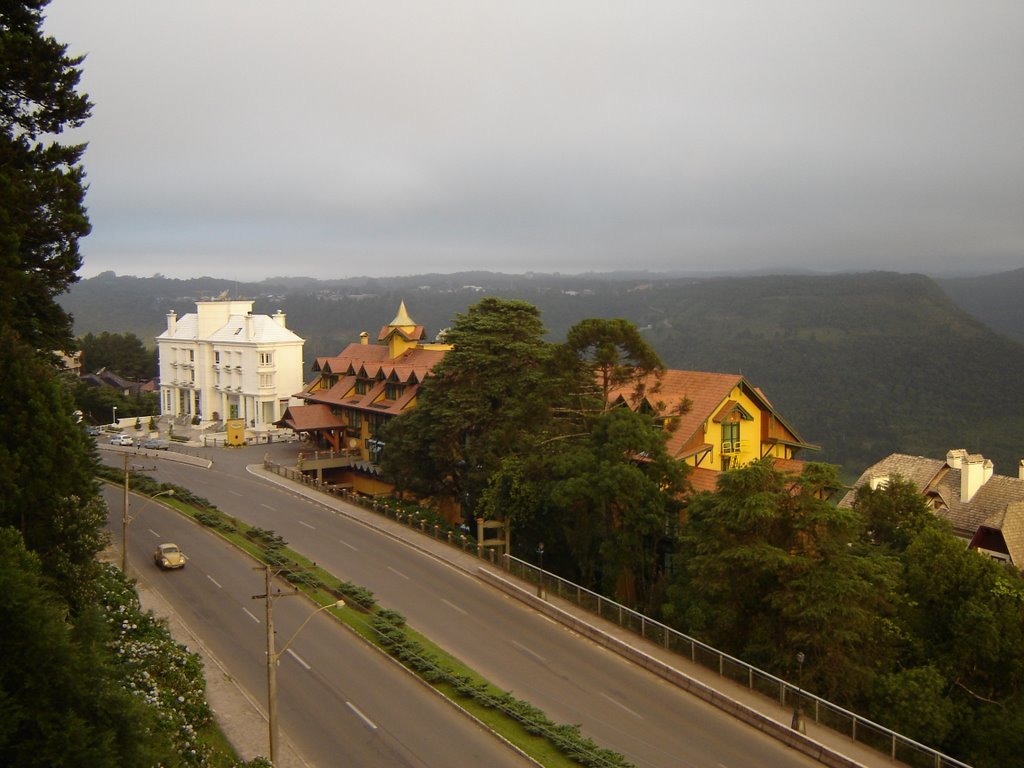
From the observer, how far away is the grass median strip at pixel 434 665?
2316cm

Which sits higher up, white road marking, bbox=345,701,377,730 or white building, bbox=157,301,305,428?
white building, bbox=157,301,305,428

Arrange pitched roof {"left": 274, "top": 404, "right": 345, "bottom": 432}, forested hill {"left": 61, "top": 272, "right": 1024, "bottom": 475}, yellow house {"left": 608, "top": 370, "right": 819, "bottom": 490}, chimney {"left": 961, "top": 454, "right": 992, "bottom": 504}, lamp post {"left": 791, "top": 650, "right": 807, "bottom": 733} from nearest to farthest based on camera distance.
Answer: lamp post {"left": 791, "top": 650, "right": 807, "bottom": 733}, yellow house {"left": 608, "top": 370, "right": 819, "bottom": 490}, chimney {"left": 961, "top": 454, "right": 992, "bottom": 504}, pitched roof {"left": 274, "top": 404, "right": 345, "bottom": 432}, forested hill {"left": 61, "top": 272, "right": 1024, "bottom": 475}

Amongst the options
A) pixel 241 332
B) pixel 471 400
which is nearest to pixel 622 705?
pixel 471 400

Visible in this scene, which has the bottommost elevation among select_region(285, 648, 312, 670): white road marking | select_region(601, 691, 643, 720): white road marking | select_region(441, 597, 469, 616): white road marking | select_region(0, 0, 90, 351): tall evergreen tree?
select_region(601, 691, 643, 720): white road marking

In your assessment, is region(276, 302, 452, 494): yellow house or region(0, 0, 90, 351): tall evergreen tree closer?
region(0, 0, 90, 351): tall evergreen tree

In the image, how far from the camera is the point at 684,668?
1187 inches

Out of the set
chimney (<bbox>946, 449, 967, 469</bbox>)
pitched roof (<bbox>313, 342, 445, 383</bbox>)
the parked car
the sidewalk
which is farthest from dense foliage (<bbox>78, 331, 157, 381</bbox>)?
chimney (<bbox>946, 449, 967, 469</bbox>)

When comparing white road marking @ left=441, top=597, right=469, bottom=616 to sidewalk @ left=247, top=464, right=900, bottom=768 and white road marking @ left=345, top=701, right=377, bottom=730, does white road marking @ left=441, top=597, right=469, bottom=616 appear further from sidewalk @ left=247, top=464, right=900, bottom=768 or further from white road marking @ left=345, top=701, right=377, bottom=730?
white road marking @ left=345, top=701, right=377, bottom=730

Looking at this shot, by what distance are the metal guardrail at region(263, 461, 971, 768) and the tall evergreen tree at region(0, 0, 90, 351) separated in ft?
70.4

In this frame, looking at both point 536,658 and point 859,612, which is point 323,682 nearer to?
point 536,658

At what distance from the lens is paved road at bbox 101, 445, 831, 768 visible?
81.2 feet

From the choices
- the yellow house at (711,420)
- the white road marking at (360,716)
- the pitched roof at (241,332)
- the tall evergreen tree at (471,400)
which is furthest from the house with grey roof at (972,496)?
the pitched roof at (241,332)

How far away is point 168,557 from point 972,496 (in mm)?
39485

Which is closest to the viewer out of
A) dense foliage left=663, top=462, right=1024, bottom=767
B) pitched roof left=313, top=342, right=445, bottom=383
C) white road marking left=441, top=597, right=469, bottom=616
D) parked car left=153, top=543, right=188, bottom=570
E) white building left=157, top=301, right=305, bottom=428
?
dense foliage left=663, top=462, right=1024, bottom=767
